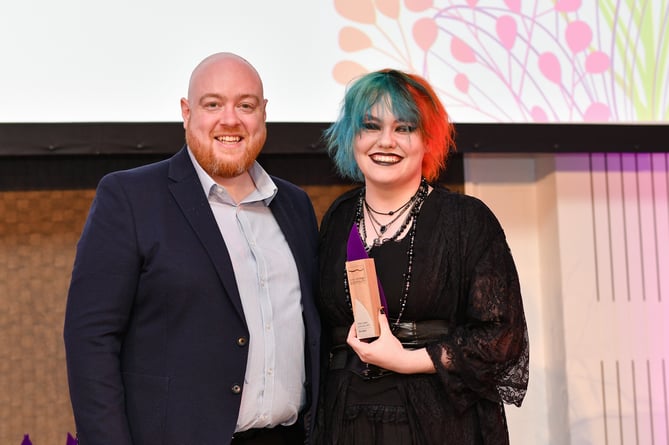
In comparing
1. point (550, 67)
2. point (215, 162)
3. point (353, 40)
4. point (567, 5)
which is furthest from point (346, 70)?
point (215, 162)

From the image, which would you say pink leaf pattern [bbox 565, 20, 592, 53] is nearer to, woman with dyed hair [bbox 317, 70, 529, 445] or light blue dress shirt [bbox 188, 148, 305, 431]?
woman with dyed hair [bbox 317, 70, 529, 445]

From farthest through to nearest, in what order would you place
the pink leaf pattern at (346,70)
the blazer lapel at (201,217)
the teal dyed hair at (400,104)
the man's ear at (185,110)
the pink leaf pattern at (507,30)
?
the pink leaf pattern at (507,30), the pink leaf pattern at (346,70), the man's ear at (185,110), the teal dyed hair at (400,104), the blazer lapel at (201,217)

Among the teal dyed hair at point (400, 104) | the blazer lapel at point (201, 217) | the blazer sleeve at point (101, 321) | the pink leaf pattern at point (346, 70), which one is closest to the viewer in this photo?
the blazer sleeve at point (101, 321)

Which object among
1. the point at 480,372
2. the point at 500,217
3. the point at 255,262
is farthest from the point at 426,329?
the point at 500,217

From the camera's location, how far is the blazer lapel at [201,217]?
1.95m

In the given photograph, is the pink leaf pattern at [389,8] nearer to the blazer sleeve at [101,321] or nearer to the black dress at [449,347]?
the black dress at [449,347]

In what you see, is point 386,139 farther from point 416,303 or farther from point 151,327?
point 151,327

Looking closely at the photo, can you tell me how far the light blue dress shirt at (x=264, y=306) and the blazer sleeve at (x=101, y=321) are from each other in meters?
0.27

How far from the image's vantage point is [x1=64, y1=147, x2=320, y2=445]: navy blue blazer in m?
1.86

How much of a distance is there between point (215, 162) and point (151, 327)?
469mm

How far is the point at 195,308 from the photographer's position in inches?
75.9

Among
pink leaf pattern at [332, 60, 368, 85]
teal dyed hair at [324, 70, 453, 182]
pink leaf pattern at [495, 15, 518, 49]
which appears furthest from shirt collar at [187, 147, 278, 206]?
pink leaf pattern at [495, 15, 518, 49]

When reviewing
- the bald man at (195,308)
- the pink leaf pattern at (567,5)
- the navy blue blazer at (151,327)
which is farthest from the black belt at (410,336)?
the pink leaf pattern at (567,5)

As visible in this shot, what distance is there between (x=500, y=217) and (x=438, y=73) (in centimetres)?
71
